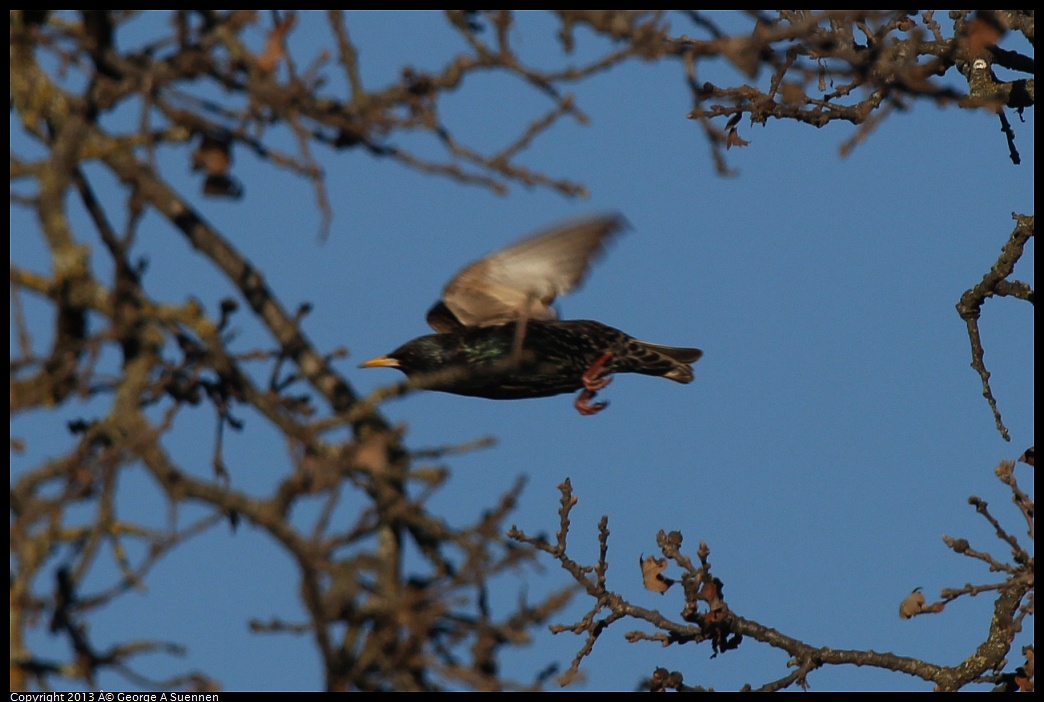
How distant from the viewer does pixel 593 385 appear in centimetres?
791

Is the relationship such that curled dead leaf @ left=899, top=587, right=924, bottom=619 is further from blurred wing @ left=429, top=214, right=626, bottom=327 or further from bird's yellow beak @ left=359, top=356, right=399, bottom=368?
bird's yellow beak @ left=359, top=356, right=399, bottom=368

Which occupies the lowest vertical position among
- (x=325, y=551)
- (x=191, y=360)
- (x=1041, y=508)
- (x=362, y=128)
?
(x=325, y=551)

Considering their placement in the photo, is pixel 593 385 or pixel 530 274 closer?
pixel 530 274

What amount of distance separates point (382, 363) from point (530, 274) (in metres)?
2.13

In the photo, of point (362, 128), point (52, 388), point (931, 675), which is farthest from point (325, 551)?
point (931, 675)

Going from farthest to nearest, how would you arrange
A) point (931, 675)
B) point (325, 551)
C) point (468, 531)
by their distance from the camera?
point (931, 675) → point (468, 531) → point (325, 551)

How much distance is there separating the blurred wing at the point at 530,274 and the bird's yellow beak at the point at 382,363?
106cm

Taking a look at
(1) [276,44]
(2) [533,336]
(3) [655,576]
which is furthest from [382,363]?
(1) [276,44]

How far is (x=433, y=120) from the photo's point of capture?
366 centimetres

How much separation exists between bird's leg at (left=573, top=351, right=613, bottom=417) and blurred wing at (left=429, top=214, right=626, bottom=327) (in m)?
0.89

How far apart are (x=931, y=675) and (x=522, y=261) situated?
9.46 feet

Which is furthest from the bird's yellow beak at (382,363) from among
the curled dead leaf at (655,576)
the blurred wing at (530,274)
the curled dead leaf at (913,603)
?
the curled dead leaf at (913,603)

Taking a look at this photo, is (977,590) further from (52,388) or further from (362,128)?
(52,388)

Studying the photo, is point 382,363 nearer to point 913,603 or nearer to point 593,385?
point 593,385
